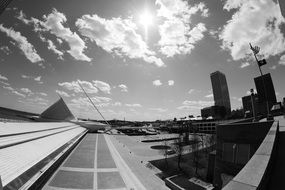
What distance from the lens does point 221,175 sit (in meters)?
14.4

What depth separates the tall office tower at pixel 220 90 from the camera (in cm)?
16288

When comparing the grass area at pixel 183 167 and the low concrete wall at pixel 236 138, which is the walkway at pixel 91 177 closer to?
the grass area at pixel 183 167

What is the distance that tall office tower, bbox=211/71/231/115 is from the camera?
16288 cm

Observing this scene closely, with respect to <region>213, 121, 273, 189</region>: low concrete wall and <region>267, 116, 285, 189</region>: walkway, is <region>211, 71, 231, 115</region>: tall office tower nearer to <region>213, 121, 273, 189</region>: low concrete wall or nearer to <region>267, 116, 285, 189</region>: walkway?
<region>213, 121, 273, 189</region>: low concrete wall

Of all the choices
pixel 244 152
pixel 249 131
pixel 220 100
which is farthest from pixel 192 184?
pixel 220 100

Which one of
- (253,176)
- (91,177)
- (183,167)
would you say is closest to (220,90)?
(183,167)

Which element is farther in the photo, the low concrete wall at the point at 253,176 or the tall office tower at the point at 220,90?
the tall office tower at the point at 220,90

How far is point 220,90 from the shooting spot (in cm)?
16488

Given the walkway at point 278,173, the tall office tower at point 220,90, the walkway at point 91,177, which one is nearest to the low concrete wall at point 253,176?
the walkway at point 278,173

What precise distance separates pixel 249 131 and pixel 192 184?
10.6 m

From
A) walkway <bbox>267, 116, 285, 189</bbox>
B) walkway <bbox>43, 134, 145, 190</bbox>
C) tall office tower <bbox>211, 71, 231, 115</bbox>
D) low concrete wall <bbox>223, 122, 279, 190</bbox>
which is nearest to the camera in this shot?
low concrete wall <bbox>223, 122, 279, 190</bbox>

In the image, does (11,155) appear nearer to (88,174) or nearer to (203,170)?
(88,174)

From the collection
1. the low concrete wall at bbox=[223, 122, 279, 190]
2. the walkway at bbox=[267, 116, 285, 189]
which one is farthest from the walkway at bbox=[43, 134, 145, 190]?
the low concrete wall at bbox=[223, 122, 279, 190]

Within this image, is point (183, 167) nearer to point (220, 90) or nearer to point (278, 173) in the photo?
point (278, 173)
